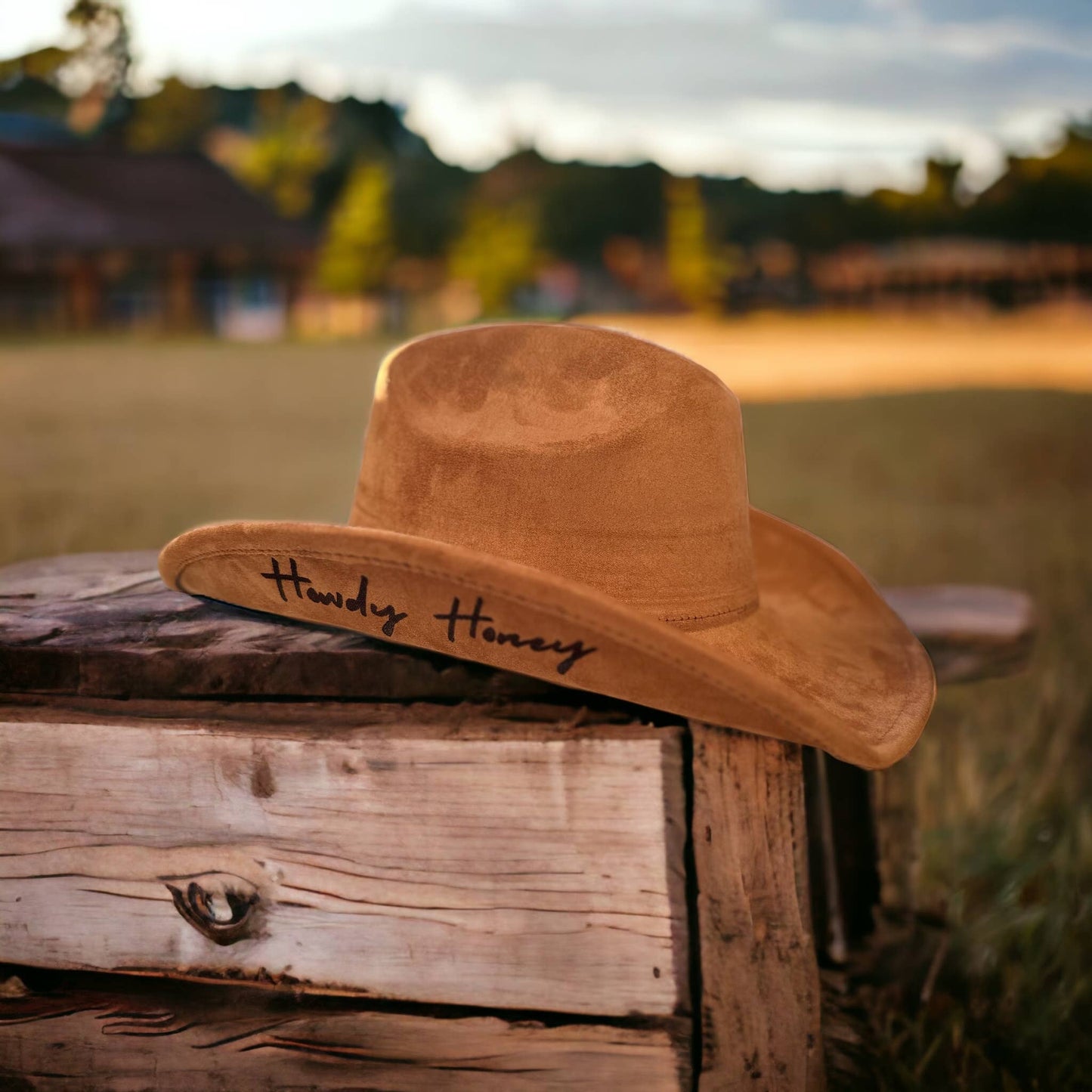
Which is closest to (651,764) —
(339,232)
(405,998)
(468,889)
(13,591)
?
(468,889)

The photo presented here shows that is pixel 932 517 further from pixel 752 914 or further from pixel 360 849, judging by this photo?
pixel 360 849

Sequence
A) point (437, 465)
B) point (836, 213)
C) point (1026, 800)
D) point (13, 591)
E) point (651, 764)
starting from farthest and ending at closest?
point (836, 213)
point (1026, 800)
point (13, 591)
point (437, 465)
point (651, 764)

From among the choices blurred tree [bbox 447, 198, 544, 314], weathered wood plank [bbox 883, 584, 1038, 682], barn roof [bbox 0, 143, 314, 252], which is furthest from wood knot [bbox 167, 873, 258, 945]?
blurred tree [bbox 447, 198, 544, 314]

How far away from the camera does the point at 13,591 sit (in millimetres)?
1493

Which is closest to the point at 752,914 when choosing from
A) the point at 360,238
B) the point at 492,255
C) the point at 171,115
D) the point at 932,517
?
the point at 932,517

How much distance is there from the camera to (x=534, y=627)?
40.8 inches

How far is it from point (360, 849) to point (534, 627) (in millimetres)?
347

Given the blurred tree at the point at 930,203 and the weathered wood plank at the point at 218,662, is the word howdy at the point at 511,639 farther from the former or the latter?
the blurred tree at the point at 930,203

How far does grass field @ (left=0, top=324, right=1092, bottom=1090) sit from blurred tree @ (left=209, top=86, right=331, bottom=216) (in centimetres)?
1684

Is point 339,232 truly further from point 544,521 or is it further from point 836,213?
point 544,521

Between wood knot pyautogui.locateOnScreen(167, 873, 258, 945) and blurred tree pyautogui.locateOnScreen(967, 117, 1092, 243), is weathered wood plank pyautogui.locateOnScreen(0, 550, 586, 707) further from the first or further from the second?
blurred tree pyautogui.locateOnScreen(967, 117, 1092, 243)

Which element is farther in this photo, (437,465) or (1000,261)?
(1000,261)

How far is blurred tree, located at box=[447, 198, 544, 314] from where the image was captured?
32.0 m

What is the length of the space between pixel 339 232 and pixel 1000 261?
17.7 metres
